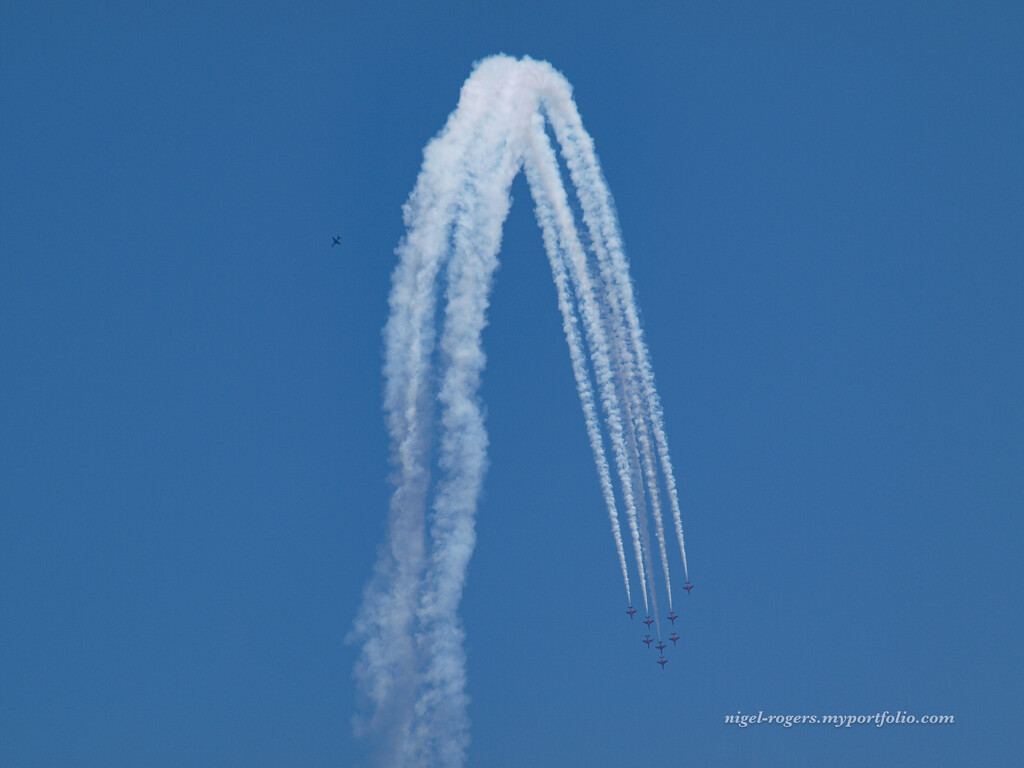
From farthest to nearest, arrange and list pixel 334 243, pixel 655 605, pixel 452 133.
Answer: pixel 334 243, pixel 655 605, pixel 452 133

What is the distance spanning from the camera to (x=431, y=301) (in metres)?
59.2

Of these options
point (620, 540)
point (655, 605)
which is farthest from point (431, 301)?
point (655, 605)

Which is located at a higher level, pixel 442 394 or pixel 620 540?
pixel 442 394

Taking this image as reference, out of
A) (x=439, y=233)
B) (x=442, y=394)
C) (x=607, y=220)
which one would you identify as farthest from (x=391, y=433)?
(x=607, y=220)

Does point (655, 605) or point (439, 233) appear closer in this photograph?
point (439, 233)

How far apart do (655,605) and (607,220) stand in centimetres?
1823

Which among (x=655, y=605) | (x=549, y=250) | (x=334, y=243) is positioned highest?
(x=334, y=243)

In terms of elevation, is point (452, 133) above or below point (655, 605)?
A: above

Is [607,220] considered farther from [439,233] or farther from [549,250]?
[439,233]

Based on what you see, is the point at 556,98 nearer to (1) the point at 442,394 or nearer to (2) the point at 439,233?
(2) the point at 439,233

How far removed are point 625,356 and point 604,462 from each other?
4660 millimetres

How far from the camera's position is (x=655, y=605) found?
64.2m

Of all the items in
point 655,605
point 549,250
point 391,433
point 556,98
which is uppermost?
point 556,98

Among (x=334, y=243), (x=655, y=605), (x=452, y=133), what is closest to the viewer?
(x=452, y=133)
